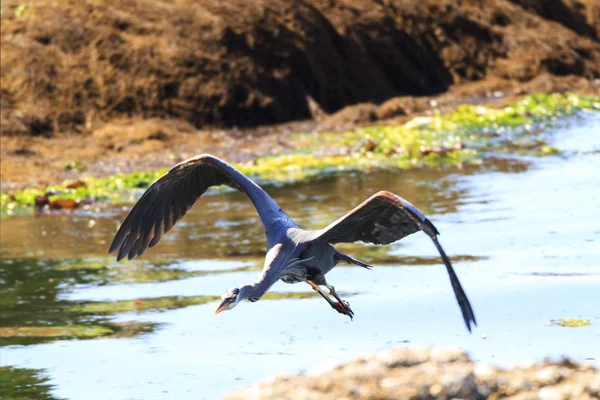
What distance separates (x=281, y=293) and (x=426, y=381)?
18.7 feet

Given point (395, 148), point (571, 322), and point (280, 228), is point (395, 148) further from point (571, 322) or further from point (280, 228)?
point (280, 228)

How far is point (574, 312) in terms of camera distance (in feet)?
27.6

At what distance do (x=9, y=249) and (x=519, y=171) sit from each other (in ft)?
24.3

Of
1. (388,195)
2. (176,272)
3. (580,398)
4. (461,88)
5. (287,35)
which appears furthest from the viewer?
(461,88)

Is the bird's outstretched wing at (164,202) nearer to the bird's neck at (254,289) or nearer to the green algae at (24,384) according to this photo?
the green algae at (24,384)

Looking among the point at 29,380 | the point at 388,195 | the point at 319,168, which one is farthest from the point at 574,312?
the point at 319,168

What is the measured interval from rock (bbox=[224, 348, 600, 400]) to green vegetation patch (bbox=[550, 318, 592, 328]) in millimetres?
3393

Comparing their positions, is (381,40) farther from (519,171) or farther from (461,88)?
(519,171)

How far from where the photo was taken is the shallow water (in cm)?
773

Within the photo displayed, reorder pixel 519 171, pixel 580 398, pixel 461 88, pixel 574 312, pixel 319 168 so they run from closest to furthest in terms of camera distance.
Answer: pixel 580 398, pixel 574 312, pixel 519 171, pixel 319 168, pixel 461 88

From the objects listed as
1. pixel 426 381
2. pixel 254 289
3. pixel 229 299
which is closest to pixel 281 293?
pixel 254 289

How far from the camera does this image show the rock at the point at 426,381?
14.5ft

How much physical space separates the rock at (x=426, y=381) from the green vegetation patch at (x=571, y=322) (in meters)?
3.39

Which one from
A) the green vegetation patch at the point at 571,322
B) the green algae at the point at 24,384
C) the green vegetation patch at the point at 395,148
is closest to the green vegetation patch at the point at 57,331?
the green algae at the point at 24,384
